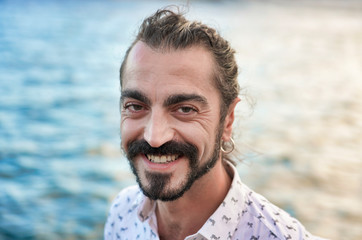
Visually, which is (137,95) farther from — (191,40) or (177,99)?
(191,40)

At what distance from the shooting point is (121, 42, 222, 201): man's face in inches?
77.0

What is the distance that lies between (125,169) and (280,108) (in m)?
3.72

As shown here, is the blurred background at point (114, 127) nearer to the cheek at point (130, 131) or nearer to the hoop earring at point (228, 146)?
the hoop earring at point (228, 146)

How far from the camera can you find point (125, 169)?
21.1 feet

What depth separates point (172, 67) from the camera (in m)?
1.97

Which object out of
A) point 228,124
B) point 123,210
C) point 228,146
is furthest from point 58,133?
point 228,124

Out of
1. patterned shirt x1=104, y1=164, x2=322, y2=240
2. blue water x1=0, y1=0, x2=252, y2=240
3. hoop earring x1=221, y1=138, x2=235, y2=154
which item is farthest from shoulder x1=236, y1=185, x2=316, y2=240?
blue water x1=0, y1=0, x2=252, y2=240

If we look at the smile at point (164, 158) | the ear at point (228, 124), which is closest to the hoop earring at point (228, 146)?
the ear at point (228, 124)

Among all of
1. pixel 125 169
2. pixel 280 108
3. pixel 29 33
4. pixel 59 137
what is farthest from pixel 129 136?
pixel 29 33

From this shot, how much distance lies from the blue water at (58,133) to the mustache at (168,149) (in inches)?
36.2

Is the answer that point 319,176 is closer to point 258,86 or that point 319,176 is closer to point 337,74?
point 258,86

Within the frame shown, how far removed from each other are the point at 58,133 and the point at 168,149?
6084 mm

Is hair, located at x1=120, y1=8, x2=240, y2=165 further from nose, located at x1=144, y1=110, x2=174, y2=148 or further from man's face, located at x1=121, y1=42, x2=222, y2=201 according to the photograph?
nose, located at x1=144, y1=110, x2=174, y2=148

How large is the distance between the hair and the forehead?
0.03 m
